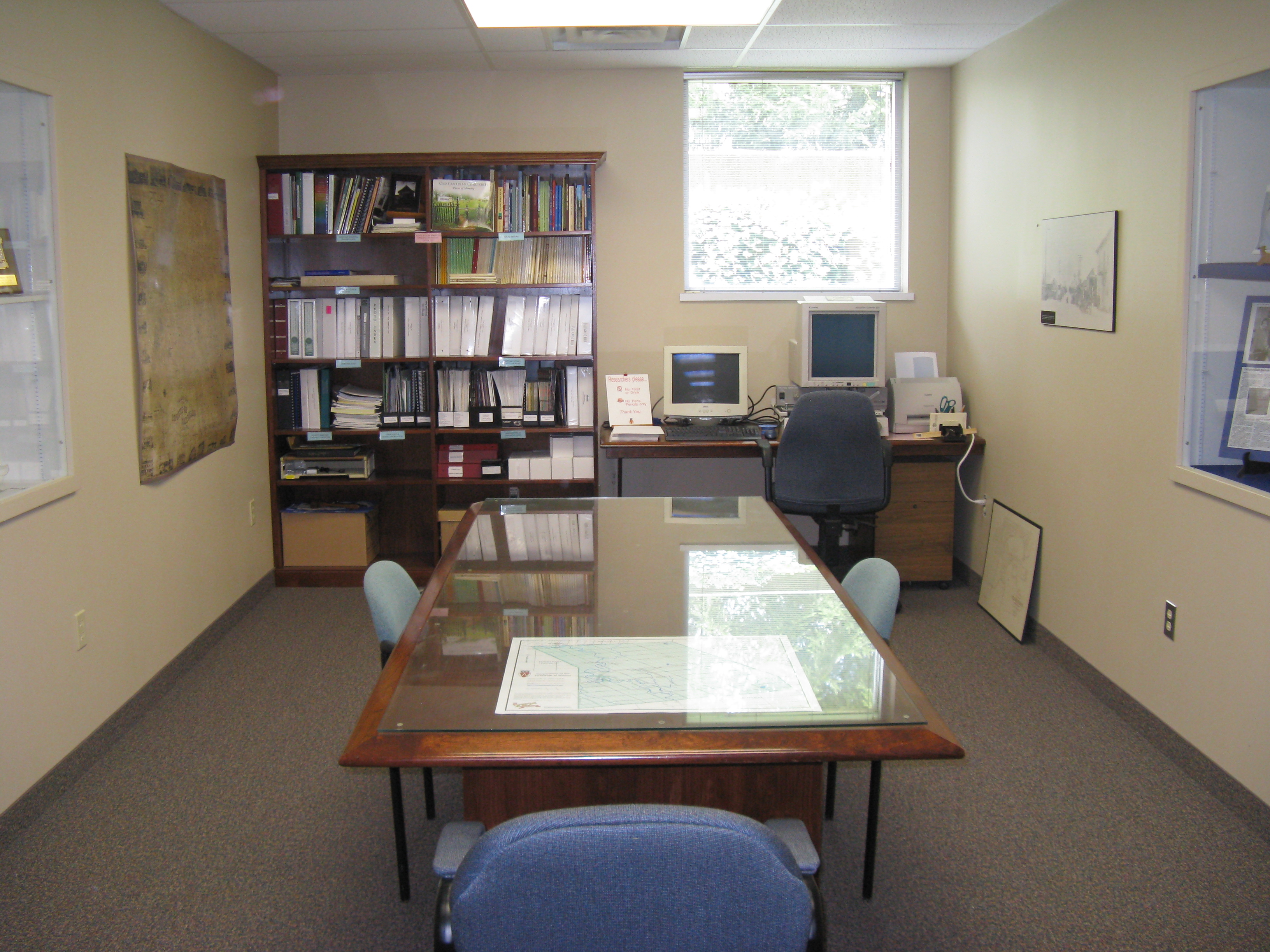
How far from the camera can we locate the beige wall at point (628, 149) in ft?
17.2

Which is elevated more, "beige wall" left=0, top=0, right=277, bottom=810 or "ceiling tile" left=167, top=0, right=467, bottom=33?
"ceiling tile" left=167, top=0, right=467, bottom=33

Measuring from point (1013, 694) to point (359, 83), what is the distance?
13.4 ft

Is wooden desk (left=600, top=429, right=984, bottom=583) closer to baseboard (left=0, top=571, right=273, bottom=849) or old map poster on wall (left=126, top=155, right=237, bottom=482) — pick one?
old map poster on wall (left=126, top=155, right=237, bottom=482)

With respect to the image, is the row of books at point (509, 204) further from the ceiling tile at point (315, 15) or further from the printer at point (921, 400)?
the printer at point (921, 400)

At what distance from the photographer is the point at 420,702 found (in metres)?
1.83

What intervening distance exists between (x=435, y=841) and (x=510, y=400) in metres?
2.70

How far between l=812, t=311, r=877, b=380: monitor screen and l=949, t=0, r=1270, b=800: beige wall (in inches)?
20.8

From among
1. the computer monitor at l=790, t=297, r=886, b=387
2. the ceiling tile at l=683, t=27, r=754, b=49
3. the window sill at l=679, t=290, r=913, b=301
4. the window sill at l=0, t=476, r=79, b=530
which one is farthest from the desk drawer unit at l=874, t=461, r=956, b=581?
the window sill at l=0, t=476, r=79, b=530

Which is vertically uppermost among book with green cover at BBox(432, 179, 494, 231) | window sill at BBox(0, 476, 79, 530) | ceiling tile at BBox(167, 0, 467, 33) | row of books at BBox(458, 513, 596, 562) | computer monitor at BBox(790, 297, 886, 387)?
ceiling tile at BBox(167, 0, 467, 33)

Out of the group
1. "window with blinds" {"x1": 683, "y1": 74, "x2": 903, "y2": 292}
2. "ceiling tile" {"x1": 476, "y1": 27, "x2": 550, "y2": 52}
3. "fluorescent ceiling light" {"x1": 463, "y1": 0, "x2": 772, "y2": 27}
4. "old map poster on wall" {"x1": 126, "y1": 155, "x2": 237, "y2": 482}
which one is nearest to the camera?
"fluorescent ceiling light" {"x1": 463, "y1": 0, "x2": 772, "y2": 27}

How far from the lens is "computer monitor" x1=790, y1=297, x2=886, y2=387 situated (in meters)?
5.07

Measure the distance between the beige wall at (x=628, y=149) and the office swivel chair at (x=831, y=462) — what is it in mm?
1021

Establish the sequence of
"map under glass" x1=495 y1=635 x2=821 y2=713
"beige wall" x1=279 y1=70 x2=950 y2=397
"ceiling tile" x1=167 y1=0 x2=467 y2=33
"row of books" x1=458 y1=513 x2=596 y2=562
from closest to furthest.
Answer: "map under glass" x1=495 y1=635 x2=821 y2=713 < "row of books" x1=458 y1=513 x2=596 y2=562 < "ceiling tile" x1=167 y1=0 x2=467 y2=33 < "beige wall" x1=279 y1=70 x2=950 y2=397

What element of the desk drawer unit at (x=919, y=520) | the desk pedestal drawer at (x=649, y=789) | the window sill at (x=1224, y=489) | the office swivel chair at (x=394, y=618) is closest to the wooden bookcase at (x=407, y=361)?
the desk drawer unit at (x=919, y=520)
